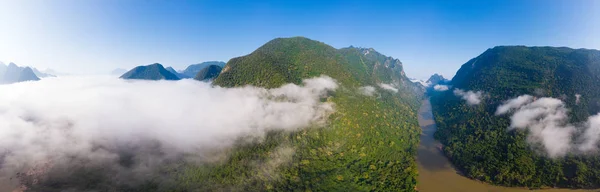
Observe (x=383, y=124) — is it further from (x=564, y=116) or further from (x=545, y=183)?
(x=564, y=116)

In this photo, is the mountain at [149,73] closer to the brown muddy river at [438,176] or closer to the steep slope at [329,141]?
the steep slope at [329,141]

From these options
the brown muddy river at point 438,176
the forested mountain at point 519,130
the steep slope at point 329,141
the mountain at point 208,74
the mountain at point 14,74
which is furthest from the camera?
the mountain at point 208,74

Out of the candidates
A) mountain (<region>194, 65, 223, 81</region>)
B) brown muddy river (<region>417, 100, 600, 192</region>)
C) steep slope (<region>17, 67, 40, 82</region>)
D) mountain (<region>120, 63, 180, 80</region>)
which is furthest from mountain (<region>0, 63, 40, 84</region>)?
brown muddy river (<region>417, 100, 600, 192</region>)

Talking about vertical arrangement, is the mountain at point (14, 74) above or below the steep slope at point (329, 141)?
above

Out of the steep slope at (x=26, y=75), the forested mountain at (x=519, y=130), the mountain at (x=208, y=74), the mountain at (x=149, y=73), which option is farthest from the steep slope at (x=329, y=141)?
the steep slope at (x=26, y=75)

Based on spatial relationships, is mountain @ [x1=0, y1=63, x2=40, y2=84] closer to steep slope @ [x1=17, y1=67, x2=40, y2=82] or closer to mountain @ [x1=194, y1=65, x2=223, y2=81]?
steep slope @ [x1=17, y1=67, x2=40, y2=82]

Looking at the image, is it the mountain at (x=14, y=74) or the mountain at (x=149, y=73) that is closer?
the mountain at (x=14, y=74)

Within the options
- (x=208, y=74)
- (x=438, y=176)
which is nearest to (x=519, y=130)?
(x=438, y=176)

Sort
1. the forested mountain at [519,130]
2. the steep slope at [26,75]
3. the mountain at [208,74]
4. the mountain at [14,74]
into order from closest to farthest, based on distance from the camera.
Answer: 1. the forested mountain at [519,130]
2. the mountain at [14,74]
3. the mountain at [208,74]
4. the steep slope at [26,75]
